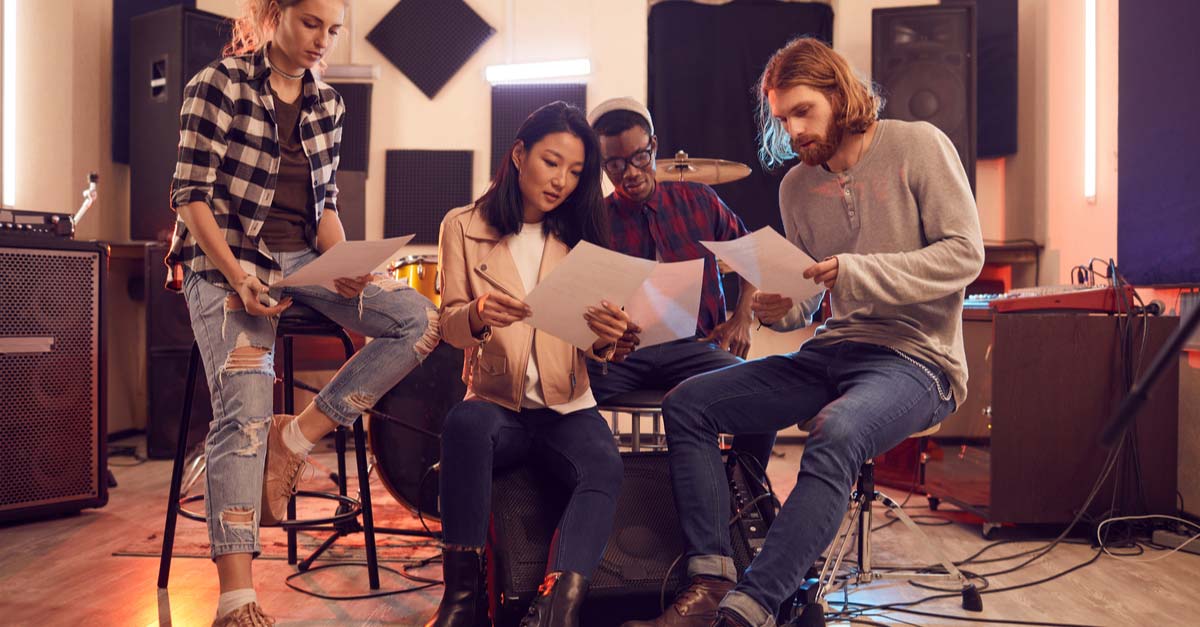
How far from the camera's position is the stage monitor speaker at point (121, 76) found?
489cm

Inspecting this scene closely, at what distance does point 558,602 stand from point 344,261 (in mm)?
815

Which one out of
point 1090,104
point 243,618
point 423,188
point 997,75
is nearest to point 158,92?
point 423,188

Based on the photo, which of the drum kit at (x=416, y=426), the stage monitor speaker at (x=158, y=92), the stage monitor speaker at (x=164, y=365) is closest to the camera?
the drum kit at (x=416, y=426)

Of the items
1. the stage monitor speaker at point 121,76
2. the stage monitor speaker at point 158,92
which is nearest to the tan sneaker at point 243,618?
the stage monitor speaker at point 158,92

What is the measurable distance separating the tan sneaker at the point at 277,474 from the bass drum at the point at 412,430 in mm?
655

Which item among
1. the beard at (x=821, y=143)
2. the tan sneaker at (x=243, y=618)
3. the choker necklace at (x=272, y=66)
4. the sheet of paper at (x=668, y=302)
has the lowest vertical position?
the tan sneaker at (x=243, y=618)

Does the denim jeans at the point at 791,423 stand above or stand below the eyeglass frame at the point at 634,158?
below

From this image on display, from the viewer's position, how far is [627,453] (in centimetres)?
210

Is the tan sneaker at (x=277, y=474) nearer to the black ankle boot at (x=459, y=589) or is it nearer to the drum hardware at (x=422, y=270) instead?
the black ankle boot at (x=459, y=589)

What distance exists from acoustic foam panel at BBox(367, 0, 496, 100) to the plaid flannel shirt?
124 inches

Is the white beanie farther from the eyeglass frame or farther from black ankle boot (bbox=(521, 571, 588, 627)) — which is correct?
black ankle boot (bbox=(521, 571, 588, 627))

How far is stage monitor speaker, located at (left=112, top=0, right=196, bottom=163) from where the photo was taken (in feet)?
16.0

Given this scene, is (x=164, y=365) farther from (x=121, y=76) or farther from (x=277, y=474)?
(x=277, y=474)

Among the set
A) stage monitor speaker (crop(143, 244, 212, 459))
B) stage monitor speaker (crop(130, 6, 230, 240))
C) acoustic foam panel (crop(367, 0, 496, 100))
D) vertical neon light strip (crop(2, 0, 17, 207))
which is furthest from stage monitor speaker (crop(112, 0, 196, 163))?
acoustic foam panel (crop(367, 0, 496, 100))
